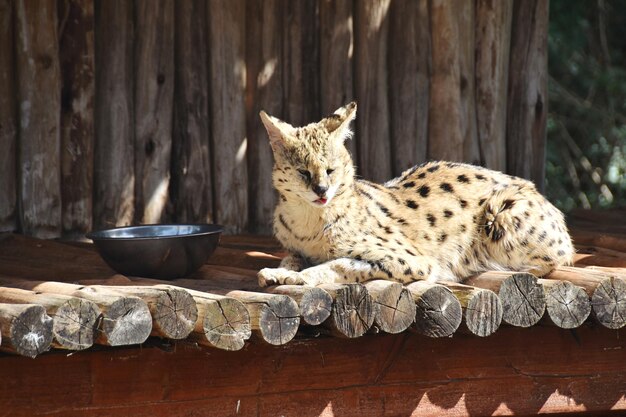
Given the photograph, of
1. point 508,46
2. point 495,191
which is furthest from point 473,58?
point 495,191

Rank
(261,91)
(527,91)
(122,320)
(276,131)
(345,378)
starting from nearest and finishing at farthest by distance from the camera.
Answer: (122,320) → (345,378) → (276,131) → (261,91) → (527,91)

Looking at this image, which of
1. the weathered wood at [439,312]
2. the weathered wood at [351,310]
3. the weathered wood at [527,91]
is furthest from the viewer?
the weathered wood at [527,91]

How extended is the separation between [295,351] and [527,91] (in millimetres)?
3850

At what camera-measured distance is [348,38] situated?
734cm

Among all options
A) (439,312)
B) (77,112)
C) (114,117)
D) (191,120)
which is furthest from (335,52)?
(439,312)

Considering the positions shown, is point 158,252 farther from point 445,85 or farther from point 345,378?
point 445,85

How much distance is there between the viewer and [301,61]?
7383 mm

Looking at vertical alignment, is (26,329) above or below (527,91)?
below

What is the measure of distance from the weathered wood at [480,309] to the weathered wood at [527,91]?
3.40 m

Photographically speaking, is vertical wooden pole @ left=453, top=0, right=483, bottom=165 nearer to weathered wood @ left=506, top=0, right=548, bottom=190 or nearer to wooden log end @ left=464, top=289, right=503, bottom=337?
weathered wood @ left=506, top=0, right=548, bottom=190

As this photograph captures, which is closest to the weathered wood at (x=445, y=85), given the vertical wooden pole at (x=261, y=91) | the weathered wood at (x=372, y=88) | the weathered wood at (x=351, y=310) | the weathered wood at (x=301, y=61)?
the weathered wood at (x=372, y=88)

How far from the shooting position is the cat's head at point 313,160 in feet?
16.4

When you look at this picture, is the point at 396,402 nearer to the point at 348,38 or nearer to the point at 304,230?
the point at 304,230

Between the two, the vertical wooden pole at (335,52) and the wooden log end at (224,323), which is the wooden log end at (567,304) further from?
the vertical wooden pole at (335,52)
